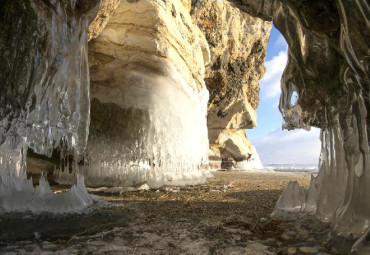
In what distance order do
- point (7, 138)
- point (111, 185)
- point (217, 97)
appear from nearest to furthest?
1. point (7, 138)
2. point (111, 185)
3. point (217, 97)

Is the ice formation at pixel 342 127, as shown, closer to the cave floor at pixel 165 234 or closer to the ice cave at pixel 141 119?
the ice cave at pixel 141 119

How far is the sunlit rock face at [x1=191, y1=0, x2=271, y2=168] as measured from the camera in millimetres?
11367

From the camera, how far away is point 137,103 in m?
4.92

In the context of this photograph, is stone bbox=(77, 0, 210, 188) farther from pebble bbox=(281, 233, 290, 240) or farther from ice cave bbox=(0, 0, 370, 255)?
pebble bbox=(281, 233, 290, 240)

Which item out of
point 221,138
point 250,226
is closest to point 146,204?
point 250,226

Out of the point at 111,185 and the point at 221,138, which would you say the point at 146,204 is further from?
the point at 221,138

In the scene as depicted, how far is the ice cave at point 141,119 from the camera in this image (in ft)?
4.83

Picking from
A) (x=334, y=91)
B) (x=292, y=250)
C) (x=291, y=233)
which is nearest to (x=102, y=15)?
(x=334, y=91)

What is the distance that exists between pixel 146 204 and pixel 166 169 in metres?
2.05

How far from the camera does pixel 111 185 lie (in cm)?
455

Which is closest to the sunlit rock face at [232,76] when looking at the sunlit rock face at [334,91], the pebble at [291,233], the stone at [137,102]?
the stone at [137,102]

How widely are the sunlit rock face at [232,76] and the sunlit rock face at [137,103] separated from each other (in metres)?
5.97

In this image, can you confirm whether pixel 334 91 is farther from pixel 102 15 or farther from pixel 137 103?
pixel 137 103

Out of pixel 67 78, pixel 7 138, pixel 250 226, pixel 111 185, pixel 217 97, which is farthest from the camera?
pixel 217 97
